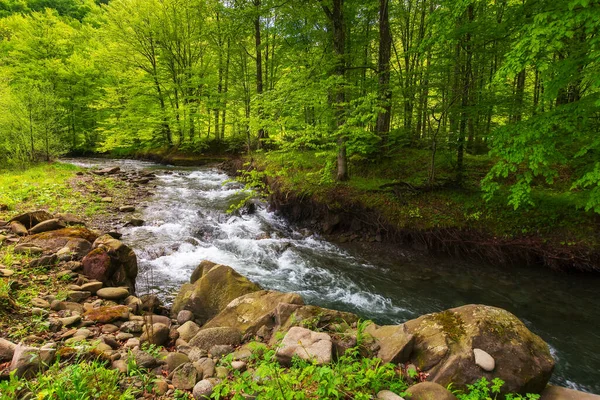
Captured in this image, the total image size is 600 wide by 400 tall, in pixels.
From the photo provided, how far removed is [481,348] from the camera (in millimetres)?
3102

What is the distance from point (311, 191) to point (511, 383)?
794cm

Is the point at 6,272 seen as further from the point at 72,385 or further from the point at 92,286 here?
the point at 72,385

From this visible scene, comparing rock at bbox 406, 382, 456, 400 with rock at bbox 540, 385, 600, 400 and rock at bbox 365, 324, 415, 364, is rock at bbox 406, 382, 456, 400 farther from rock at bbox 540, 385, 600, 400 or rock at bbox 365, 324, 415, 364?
rock at bbox 540, 385, 600, 400

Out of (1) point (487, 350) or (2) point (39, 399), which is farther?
(1) point (487, 350)

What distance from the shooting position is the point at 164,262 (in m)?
7.40

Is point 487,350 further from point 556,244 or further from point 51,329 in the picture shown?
point 556,244

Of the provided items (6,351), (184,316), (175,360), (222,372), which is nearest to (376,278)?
(184,316)

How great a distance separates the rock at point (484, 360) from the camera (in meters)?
2.94

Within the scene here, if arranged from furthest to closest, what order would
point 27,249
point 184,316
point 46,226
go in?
point 46,226, point 27,249, point 184,316

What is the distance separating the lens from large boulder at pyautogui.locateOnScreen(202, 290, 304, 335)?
4.18 metres

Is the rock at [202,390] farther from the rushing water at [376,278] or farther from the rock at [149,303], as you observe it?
the rushing water at [376,278]

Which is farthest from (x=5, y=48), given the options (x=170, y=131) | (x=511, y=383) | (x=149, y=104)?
(x=511, y=383)

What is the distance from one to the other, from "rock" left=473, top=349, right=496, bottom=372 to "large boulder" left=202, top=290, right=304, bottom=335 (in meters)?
2.36

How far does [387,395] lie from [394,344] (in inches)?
34.5
